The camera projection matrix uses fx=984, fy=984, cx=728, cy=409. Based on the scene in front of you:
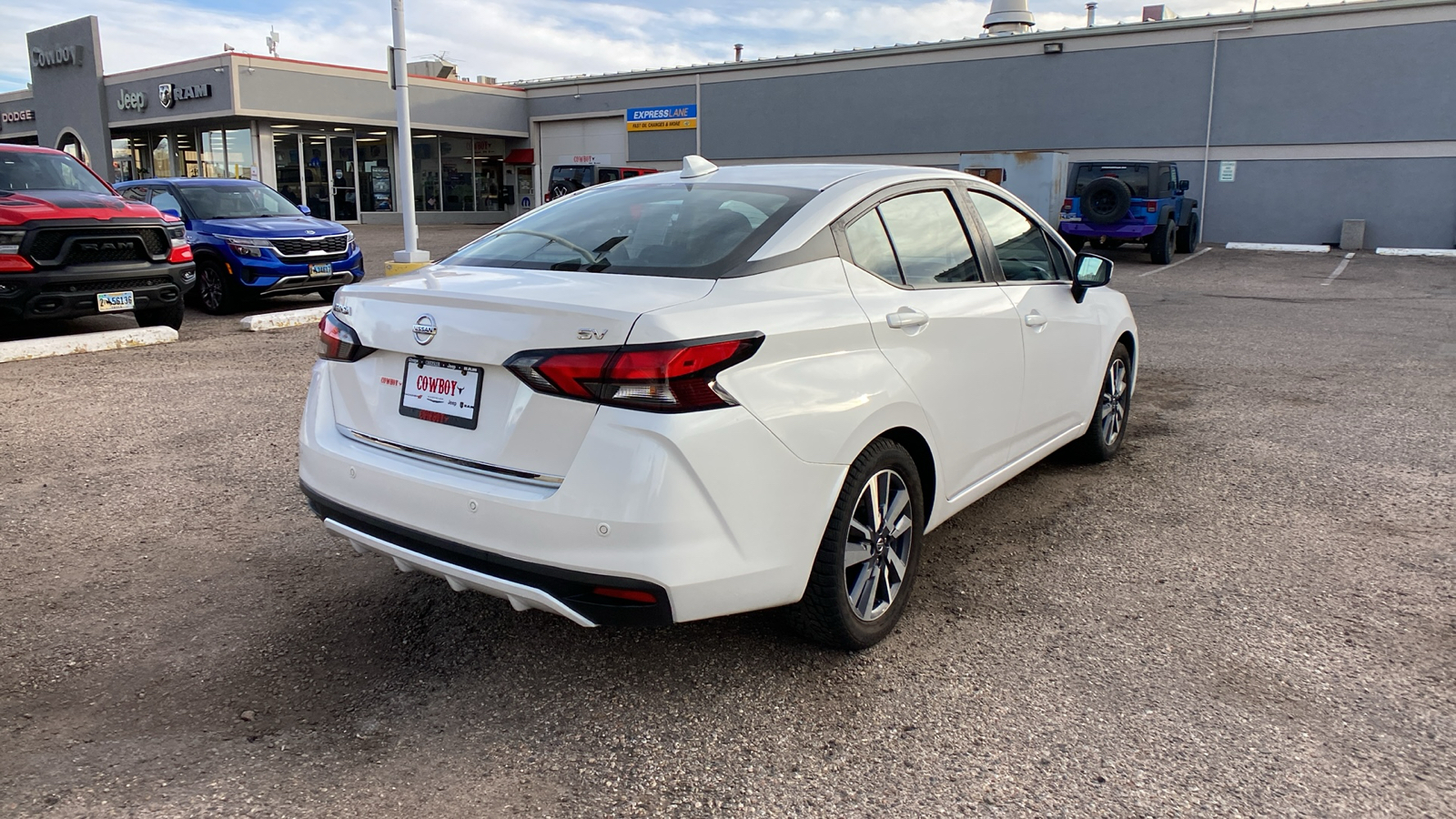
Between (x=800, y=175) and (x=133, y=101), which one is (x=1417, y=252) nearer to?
(x=800, y=175)

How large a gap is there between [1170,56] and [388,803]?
1083 inches

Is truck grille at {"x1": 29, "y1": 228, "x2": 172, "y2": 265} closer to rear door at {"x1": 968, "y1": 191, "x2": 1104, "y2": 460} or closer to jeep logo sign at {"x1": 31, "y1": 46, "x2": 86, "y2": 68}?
rear door at {"x1": 968, "y1": 191, "x2": 1104, "y2": 460}

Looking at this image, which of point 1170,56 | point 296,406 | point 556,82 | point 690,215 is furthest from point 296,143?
point 690,215

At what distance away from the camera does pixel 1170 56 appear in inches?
985

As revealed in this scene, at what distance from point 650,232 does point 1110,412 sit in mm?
3154

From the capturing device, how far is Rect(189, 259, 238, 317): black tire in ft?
36.8

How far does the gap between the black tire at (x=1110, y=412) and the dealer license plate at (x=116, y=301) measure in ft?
27.6

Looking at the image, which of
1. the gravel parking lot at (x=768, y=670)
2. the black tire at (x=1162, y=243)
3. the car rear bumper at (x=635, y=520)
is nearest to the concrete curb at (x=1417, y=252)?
the black tire at (x=1162, y=243)

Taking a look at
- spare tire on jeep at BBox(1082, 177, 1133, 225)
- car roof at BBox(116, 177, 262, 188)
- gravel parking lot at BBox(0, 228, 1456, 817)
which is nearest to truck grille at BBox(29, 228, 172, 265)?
car roof at BBox(116, 177, 262, 188)

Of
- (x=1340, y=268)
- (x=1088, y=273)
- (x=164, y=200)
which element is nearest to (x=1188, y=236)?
(x=1340, y=268)

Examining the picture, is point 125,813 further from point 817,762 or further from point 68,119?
point 68,119

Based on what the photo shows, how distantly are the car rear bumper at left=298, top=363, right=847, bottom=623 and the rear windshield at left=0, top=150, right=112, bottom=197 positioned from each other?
352 inches

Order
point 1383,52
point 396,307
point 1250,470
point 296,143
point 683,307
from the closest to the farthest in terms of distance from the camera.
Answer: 1. point 683,307
2. point 396,307
3. point 1250,470
4. point 1383,52
5. point 296,143

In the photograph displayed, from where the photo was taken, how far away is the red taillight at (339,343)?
3057 mm
